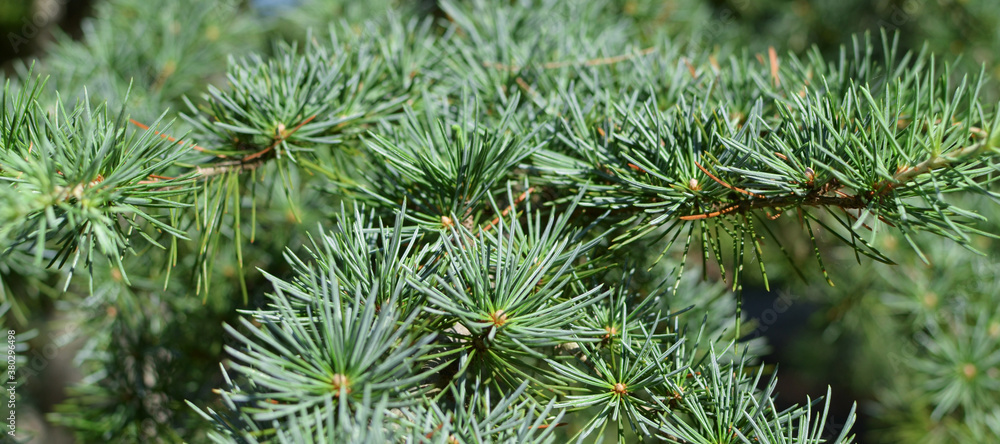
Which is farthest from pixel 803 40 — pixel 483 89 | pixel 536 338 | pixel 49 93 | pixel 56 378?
pixel 56 378

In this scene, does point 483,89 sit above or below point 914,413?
above

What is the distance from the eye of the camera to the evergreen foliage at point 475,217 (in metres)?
0.24

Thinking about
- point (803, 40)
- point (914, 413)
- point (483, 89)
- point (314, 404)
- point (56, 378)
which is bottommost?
point (56, 378)

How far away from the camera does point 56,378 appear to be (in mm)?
700

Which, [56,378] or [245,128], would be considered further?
[56,378]

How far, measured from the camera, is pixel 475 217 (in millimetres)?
312

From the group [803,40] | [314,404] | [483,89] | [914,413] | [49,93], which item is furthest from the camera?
[803,40]

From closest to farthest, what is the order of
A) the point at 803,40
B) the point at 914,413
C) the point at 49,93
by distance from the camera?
the point at 49,93
the point at 914,413
the point at 803,40

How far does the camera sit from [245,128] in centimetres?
32

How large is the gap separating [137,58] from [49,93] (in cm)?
9

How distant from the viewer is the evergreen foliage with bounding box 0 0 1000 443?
24 centimetres

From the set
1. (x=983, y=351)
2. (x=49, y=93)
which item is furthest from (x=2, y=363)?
(x=983, y=351)

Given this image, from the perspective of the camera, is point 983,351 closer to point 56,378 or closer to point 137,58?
point 137,58

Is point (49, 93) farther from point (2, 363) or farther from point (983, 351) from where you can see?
point (983, 351)
